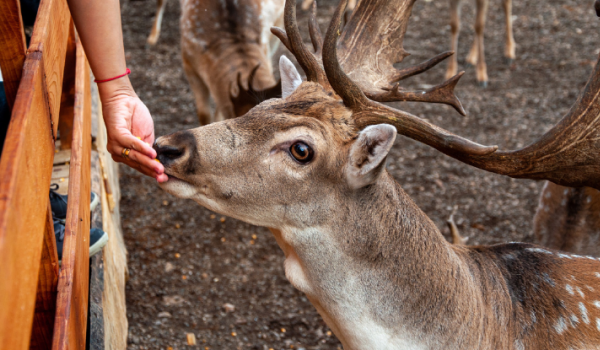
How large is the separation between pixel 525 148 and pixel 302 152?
82 cm

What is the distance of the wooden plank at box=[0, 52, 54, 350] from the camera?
93 cm

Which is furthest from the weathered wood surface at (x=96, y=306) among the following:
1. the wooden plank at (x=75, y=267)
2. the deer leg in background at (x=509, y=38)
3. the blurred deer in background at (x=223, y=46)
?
the deer leg in background at (x=509, y=38)

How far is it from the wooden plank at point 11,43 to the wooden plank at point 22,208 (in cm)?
7

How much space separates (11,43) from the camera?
1456 millimetres

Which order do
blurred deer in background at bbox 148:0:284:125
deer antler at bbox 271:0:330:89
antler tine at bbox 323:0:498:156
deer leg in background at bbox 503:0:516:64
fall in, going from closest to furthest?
1. antler tine at bbox 323:0:498:156
2. deer antler at bbox 271:0:330:89
3. blurred deer in background at bbox 148:0:284:125
4. deer leg in background at bbox 503:0:516:64

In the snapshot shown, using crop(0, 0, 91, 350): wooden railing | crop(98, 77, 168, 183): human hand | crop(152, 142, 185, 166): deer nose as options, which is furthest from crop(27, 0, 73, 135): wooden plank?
crop(152, 142, 185, 166): deer nose

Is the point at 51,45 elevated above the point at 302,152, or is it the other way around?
the point at 51,45

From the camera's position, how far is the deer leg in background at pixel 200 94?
16.1 ft

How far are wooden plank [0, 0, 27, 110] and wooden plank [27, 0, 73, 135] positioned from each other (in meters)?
0.06

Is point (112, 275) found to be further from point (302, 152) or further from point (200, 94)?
point (200, 94)

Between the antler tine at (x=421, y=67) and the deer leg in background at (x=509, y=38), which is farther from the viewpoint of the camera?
the deer leg in background at (x=509, y=38)

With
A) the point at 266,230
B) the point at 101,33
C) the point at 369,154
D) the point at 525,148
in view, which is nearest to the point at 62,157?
the point at 101,33

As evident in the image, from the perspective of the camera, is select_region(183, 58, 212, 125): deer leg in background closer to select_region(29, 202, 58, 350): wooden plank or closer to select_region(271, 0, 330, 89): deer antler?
select_region(271, 0, 330, 89): deer antler

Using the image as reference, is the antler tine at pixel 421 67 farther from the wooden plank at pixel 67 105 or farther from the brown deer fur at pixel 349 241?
the wooden plank at pixel 67 105
